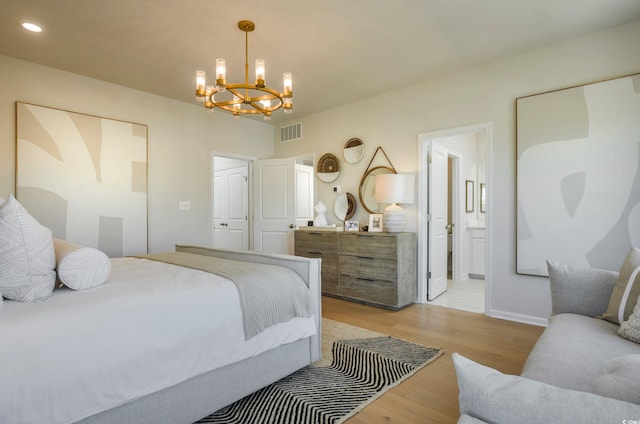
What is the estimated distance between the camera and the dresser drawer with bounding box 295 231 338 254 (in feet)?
14.0

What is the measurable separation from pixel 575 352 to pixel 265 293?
1.49 m

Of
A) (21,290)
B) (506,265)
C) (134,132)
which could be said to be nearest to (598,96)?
(506,265)

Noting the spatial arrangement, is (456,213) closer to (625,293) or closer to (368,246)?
(368,246)

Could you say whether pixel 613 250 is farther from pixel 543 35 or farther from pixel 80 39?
pixel 80 39

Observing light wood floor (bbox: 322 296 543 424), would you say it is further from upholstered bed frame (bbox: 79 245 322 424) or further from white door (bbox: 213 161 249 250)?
white door (bbox: 213 161 249 250)

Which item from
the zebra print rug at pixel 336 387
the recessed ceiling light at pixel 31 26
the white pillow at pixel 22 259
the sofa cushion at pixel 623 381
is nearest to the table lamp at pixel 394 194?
the zebra print rug at pixel 336 387

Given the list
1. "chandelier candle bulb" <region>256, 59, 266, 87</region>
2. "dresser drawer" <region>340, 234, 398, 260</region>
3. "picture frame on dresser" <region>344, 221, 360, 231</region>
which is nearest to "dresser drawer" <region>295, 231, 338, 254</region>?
"dresser drawer" <region>340, 234, 398, 260</region>

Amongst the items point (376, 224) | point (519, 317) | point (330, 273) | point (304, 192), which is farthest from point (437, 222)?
point (304, 192)

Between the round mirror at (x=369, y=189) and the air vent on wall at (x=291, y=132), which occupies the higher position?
the air vent on wall at (x=291, y=132)

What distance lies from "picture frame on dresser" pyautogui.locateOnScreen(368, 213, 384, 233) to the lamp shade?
28 cm

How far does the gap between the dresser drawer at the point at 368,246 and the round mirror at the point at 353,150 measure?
3.66 feet

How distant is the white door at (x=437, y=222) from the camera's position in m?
4.14

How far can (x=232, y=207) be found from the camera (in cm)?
596

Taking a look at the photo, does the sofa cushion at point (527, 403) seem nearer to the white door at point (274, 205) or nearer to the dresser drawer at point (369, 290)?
the dresser drawer at point (369, 290)
